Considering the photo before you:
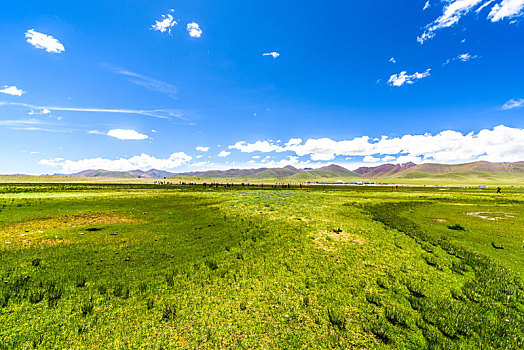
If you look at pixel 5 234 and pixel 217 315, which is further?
pixel 5 234

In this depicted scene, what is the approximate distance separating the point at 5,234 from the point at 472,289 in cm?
3534

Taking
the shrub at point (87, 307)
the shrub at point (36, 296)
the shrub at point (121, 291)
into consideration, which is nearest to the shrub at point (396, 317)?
the shrub at point (121, 291)

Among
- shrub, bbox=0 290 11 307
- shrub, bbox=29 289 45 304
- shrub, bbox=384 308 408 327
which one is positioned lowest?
shrub, bbox=384 308 408 327

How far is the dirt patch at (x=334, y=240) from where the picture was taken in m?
16.2

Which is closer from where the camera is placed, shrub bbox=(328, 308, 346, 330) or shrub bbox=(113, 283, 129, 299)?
shrub bbox=(328, 308, 346, 330)

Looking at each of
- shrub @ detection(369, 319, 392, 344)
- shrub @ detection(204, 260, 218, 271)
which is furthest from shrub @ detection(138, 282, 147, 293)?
shrub @ detection(369, 319, 392, 344)

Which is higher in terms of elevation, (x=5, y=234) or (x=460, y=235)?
(x=5, y=234)

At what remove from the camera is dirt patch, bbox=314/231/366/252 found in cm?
1619

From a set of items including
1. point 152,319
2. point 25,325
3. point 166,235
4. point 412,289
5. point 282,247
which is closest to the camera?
point 25,325

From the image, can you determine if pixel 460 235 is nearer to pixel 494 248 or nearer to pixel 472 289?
pixel 494 248

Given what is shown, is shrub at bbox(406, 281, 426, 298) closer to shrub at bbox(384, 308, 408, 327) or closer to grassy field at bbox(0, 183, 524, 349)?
grassy field at bbox(0, 183, 524, 349)

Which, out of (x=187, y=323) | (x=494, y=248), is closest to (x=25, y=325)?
(x=187, y=323)

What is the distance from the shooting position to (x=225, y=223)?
24281mm

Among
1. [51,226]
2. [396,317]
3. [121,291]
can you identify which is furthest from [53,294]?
[51,226]
